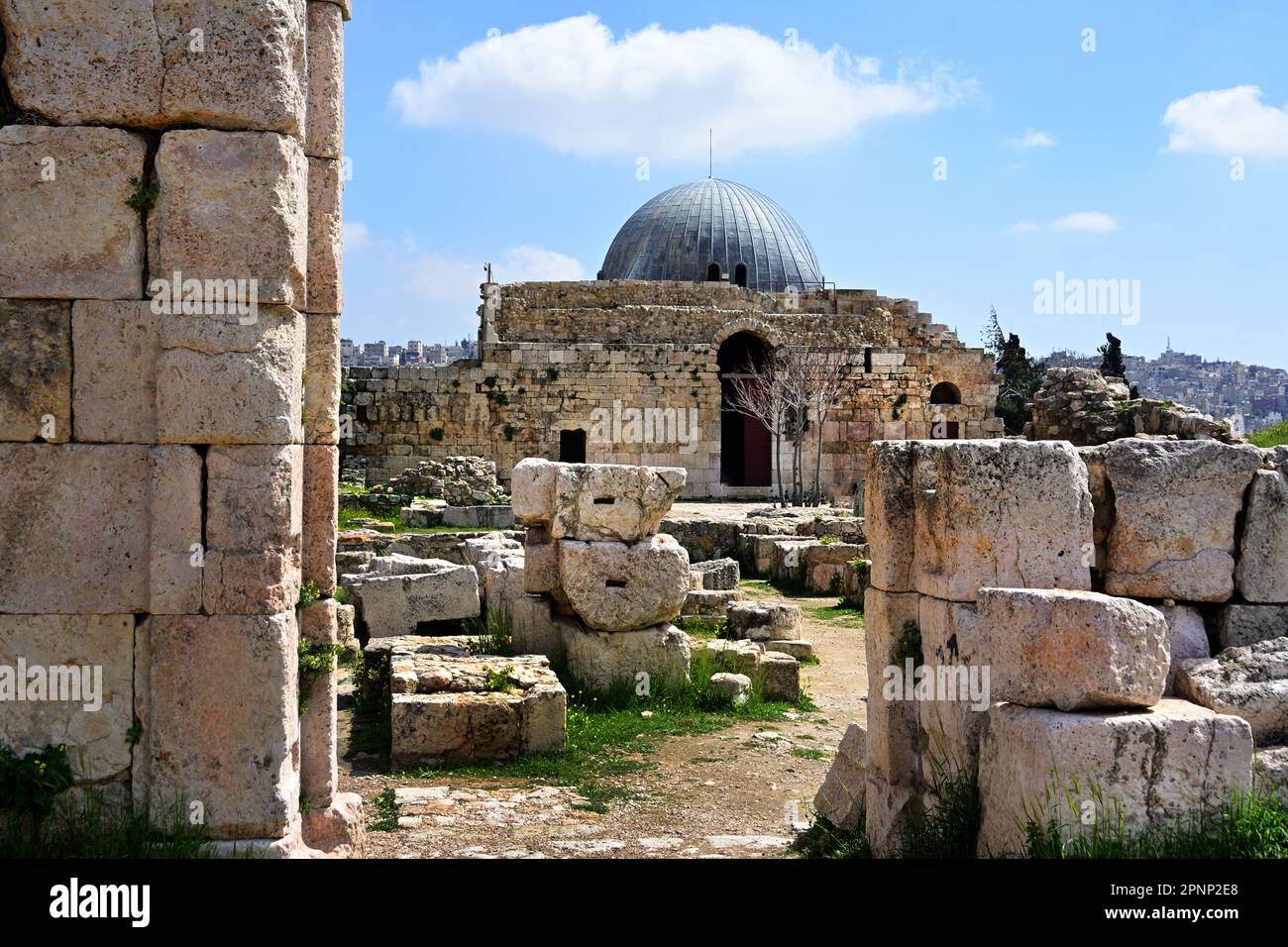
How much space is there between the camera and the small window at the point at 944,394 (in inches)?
1146

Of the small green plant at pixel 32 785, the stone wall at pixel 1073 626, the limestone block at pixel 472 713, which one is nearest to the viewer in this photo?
the stone wall at pixel 1073 626

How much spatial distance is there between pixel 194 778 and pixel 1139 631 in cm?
378

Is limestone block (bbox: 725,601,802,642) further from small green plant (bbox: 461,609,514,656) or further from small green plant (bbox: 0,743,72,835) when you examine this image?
small green plant (bbox: 0,743,72,835)

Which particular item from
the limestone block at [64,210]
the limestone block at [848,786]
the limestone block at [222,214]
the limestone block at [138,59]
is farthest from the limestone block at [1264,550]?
the limestone block at [64,210]

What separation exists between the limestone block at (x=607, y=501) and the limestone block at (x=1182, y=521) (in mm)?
4379

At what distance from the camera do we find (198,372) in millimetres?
4688

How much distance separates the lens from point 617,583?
914 centimetres

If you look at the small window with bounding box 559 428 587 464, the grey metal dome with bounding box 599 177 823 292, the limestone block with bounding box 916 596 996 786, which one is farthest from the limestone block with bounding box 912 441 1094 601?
the grey metal dome with bounding box 599 177 823 292

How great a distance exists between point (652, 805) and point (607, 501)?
9.77 ft

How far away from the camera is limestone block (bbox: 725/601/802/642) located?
1184cm

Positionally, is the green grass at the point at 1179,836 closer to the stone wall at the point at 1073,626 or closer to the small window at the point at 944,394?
the stone wall at the point at 1073,626

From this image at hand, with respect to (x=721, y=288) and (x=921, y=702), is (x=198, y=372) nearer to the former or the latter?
(x=921, y=702)

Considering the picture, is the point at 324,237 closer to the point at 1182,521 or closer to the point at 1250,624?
the point at 1182,521
